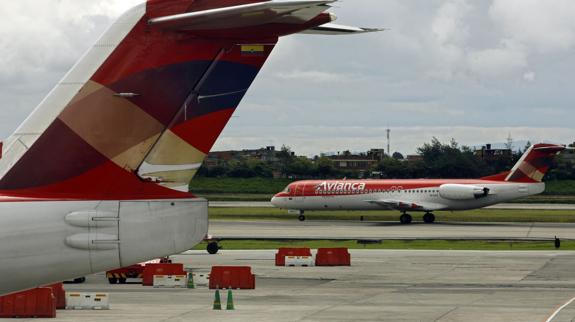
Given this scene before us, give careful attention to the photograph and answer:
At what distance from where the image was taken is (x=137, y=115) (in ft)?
44.4

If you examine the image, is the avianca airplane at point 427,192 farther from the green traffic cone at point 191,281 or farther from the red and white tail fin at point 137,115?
the red and white tail fin at point 137,115

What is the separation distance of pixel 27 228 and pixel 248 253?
47368 mm

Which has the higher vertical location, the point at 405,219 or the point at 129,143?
the point at 129,143

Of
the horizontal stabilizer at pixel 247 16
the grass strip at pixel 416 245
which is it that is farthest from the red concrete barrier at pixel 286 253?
the horizontal stabilizer at pixel 247 16

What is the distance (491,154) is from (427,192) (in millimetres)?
80539

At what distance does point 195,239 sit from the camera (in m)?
13.5

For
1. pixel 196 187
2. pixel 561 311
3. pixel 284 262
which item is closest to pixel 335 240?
pixel 284 262

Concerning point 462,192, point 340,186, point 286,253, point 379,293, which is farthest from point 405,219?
point 379,293

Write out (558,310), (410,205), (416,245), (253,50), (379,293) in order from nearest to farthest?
(253,50) < (558,310) < (379,293) < (416,245) < (410,205)

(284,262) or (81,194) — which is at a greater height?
(81,194)

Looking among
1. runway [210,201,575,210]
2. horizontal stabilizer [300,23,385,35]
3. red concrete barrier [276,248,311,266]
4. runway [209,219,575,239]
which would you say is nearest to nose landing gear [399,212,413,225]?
runway [209,219,575,239]

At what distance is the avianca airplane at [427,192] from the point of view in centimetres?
9081

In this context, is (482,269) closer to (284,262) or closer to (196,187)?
(284,262)

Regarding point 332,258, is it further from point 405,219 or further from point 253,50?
point 405,219
